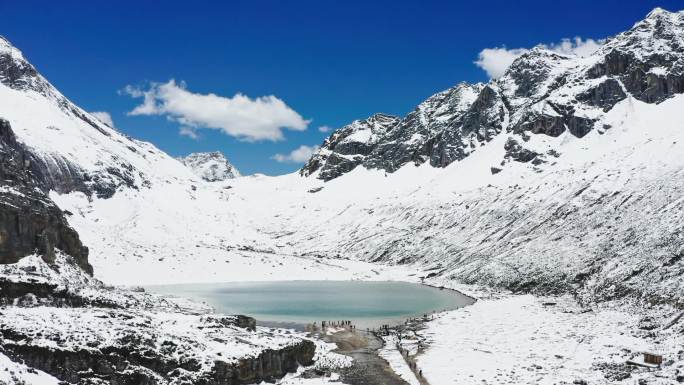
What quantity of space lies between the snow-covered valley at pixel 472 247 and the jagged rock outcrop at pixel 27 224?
0.42 meters

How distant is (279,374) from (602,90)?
555 ft

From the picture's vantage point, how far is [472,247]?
385 feet

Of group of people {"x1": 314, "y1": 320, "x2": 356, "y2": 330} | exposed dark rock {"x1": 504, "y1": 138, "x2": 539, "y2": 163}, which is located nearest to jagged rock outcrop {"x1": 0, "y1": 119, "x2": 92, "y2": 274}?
group of people {"x1": 314, "y1": 320, "x2": 356, "y2": 330}

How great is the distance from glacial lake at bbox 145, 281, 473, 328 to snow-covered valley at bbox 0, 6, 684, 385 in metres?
5.94

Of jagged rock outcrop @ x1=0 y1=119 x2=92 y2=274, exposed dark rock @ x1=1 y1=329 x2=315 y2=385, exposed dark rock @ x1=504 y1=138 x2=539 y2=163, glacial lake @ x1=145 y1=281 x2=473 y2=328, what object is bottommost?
exposed dark rock @ x1=1 y1=329 x2=315 y2=385

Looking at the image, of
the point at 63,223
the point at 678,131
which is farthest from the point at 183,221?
the point at 678,131

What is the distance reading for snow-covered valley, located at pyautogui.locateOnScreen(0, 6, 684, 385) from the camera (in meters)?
40.0

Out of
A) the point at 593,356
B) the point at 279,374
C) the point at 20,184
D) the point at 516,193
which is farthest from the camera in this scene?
the point at 516,193

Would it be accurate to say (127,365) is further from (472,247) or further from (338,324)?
(472,247)

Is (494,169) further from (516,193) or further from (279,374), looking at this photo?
(279,374)

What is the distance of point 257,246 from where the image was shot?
173375 mm

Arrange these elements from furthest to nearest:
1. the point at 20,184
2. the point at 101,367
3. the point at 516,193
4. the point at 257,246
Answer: the point at 257,246 < the point at 516,193 < the point at 20,184 < the point at 101,367

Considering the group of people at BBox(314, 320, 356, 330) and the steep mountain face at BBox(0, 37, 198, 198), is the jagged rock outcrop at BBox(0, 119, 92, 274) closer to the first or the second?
the group of people at BBox(314, 320, 356, 330)

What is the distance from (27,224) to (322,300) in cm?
4237
